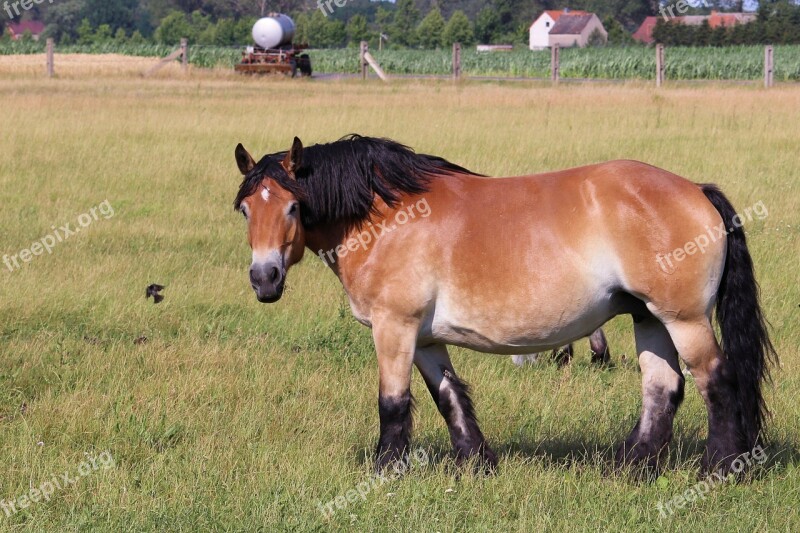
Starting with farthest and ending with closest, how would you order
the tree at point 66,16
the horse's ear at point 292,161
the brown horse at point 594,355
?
the tree at point 66,16
the brown horse at point 594,355
the horse's ear at point 292,161

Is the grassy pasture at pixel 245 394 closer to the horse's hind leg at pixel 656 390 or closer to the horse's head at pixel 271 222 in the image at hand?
the horse's hind leg at pixel 656 390

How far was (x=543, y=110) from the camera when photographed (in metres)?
22.0

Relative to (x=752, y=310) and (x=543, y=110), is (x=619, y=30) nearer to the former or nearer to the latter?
(x=543, y=110)

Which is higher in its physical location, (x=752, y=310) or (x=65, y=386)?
(x=752, y=310)

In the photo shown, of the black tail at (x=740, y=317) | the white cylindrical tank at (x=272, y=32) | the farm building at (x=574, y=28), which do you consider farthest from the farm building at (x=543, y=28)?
the black tail at (x=740, y=317)

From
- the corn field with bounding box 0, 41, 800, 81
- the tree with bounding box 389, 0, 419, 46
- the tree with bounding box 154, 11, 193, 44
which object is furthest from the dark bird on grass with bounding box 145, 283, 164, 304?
the tree with bounding box 389, 0, 419, 46

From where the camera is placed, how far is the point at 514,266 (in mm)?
4840

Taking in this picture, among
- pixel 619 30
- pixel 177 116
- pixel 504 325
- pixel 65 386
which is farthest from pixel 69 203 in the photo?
pixel 619 30

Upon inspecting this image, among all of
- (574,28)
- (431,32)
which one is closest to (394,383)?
(431,32)

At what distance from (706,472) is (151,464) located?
2771 mm

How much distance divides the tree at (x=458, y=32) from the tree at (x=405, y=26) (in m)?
3.62

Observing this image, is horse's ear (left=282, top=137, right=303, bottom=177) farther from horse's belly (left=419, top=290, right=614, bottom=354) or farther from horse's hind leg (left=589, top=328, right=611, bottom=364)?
horse's hind leg (left=589, top=328, right=611, bottom=364)

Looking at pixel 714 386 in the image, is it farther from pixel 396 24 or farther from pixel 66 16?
pixel 66 16

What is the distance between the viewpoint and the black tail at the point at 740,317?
16.4ft
